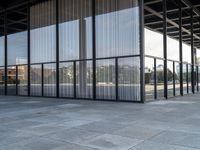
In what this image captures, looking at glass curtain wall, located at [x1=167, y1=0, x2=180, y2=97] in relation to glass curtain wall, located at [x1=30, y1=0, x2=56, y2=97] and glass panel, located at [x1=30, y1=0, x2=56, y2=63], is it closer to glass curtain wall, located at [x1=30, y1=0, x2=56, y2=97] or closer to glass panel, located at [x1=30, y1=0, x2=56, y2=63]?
glass curtain wall, located at [x1=30, y1=0, x2=56, y2=97]

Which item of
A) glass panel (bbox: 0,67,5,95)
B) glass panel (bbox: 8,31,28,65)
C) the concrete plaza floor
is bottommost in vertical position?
the concrete plaza floor

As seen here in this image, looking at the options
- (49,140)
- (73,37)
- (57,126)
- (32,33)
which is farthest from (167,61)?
(49,140)

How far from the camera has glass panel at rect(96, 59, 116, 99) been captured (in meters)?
14.3

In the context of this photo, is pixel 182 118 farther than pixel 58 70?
No

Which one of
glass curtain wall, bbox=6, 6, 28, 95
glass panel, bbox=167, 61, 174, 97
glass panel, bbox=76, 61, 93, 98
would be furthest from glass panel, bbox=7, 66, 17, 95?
glass panel, bbox=167, 61, 174, 97

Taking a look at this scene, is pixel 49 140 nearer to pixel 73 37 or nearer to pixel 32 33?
pixel 73 37

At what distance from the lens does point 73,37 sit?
16.4 metres

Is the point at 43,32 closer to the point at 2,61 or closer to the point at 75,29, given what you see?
the point at 75,29

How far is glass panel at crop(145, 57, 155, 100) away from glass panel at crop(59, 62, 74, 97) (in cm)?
493

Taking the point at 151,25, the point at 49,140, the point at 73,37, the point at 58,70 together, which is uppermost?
the point at 151,25

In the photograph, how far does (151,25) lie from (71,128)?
14.7 m

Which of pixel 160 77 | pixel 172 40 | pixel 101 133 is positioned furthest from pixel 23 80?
pixel 101 133

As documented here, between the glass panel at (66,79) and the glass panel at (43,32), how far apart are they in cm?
117

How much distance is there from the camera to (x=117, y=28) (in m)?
14.4
